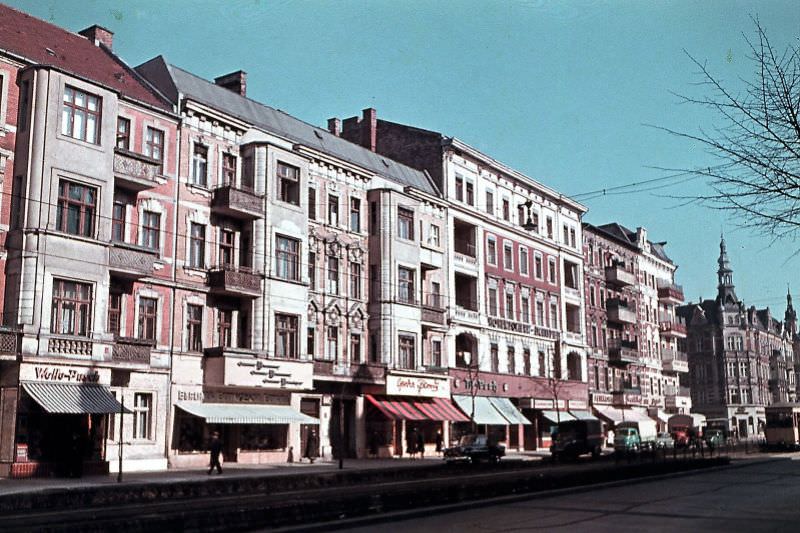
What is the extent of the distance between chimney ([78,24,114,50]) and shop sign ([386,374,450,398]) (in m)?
22.7

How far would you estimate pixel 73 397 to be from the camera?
32.4 m

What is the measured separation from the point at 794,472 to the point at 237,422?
78.2 ft

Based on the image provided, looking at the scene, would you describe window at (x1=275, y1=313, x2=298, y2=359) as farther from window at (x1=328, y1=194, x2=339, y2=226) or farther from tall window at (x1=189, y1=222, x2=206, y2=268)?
window at (x1=328, y1=194, x2=339, y2=226)

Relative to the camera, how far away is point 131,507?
22.5 m

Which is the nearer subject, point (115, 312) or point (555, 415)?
point (115, 312)

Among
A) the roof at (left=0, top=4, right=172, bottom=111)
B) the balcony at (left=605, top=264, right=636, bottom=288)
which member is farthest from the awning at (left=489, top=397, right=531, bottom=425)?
the roof at (left=0, top=4, right=172, bottom=111)

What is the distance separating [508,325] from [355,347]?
1737 cm

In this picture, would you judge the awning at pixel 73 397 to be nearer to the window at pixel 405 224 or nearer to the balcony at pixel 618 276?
the window at pixel 405 224

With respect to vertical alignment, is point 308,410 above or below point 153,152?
below

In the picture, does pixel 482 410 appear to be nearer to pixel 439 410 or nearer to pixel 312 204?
pixel 439 410

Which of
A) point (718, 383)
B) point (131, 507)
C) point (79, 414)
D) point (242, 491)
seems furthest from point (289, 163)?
point (718, 383)

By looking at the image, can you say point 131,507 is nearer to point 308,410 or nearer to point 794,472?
point 308,410

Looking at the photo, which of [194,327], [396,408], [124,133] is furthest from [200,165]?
[396,408]

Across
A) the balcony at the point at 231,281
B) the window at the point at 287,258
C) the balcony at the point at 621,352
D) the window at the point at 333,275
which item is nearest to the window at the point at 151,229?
the balcony at the point at 231,281
